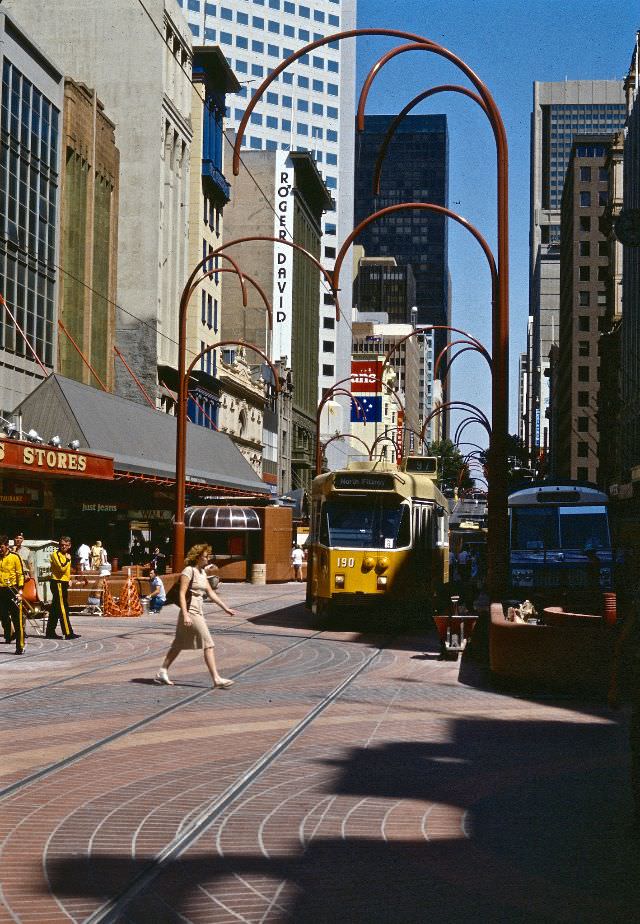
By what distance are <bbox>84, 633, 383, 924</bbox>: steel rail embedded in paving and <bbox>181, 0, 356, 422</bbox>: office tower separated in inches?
4631

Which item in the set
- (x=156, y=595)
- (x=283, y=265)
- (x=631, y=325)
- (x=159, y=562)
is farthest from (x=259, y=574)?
(x=283, y=265)

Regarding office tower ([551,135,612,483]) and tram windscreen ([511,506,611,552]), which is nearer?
tram windscreen ([511,506,611,552])

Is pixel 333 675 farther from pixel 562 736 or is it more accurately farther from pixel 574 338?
pixel 574 338

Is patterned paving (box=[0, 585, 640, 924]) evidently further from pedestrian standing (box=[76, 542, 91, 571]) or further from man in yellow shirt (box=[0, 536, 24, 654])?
pedestrian standing (box=[76, 542, 91, 571])

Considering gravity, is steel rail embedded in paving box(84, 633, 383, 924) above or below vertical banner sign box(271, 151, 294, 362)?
below

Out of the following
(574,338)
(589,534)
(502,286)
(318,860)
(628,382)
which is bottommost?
(318,860)

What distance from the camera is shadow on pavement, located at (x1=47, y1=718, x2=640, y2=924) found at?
6305mm

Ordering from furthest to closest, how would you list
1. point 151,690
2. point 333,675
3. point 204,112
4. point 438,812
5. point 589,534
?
1. point 204,112
2. point 589,534
3. point 333,675
4. point 151,690
5. point 438,812

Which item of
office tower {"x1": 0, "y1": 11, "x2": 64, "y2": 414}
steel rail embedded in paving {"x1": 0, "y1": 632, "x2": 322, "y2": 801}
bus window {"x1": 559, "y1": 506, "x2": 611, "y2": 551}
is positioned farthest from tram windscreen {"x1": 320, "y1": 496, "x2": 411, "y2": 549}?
office tower {"x1": 0, "y1": 11, "x2": 64, "y2": 414}

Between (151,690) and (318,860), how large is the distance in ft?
26.9

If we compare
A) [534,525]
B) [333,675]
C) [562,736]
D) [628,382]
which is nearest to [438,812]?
[562,736]

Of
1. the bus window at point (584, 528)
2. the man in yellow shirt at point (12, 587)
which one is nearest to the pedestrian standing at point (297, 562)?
the bus window at point (584, 528)

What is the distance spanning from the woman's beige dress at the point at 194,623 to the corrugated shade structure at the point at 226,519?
3281 centimetres

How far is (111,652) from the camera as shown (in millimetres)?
20453
